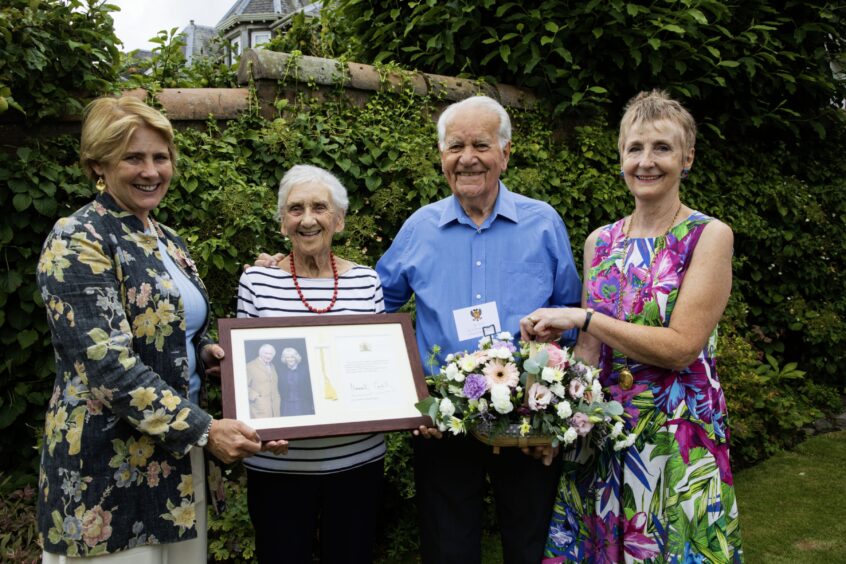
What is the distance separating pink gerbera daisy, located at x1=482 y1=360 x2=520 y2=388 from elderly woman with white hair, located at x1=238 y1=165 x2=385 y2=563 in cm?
71

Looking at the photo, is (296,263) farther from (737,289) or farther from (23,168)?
(737,289)

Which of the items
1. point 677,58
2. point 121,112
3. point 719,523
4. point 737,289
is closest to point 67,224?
point 121,112

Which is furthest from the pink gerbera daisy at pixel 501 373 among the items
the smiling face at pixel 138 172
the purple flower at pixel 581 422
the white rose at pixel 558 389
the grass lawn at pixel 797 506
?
the grass lawn at pixel 797 506

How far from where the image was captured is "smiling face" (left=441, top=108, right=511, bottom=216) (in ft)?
9.68

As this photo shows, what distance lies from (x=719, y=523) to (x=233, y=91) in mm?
4066

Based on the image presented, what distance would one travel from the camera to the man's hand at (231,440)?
7.75 ft

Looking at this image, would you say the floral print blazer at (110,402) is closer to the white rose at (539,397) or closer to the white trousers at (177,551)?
the white trousers at (177,551)

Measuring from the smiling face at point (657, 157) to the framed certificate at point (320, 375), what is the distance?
1129 mm

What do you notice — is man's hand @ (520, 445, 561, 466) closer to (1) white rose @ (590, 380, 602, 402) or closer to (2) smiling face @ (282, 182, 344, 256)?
(1) white rose @ (590, 380, 602, 402)

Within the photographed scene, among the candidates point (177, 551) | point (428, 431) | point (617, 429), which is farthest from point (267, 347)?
point (617, 429)

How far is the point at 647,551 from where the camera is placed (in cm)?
260

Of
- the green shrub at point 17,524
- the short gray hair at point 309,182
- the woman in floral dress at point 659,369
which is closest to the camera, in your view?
the woman in floral dress at point 659,369

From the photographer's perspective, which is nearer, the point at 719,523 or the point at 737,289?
the point at 719,523

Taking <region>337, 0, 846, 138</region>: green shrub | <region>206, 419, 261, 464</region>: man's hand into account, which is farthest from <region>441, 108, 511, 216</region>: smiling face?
<region>337, 0, 846, 138</region>: green shrub
